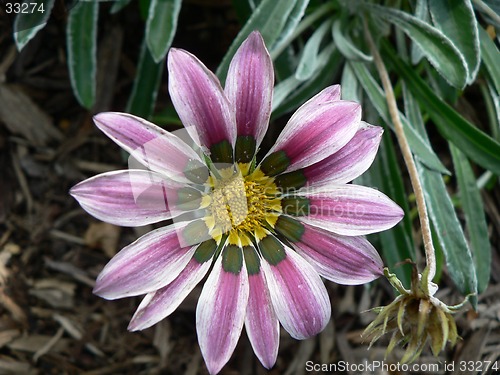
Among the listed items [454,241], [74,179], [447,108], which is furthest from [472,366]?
[74,179]

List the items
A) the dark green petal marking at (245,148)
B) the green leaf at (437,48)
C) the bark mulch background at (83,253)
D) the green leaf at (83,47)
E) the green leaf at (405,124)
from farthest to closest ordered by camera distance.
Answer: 1. the bark mulch background at (83,253)
2. the green leaf at (83,47)
3. the green leaf at (405,124)
4. the green leaf at (437,48)
5. the dark green petal marking at (245,148)

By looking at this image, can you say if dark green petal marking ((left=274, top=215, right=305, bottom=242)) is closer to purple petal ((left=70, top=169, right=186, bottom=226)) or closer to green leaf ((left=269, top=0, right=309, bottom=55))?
purple petal ((left=70, top=169, right=186, bottom=226))

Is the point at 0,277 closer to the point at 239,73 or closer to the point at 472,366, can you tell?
the point at 239,73

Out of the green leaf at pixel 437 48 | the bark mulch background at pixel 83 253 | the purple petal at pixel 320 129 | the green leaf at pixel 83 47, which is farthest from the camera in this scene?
the bark mulch background at pixel 83 253

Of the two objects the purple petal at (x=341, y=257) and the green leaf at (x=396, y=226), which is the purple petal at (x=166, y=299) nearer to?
the purple petal at (x=341, y=257)

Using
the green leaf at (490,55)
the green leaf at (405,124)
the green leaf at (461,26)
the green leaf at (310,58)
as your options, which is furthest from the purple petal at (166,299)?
the green leaf at (490,55)

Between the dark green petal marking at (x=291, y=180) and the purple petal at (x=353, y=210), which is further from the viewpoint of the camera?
the dark green petal marking at (x=291, y=180)

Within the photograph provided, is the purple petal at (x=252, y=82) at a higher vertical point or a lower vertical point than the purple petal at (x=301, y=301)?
higher
